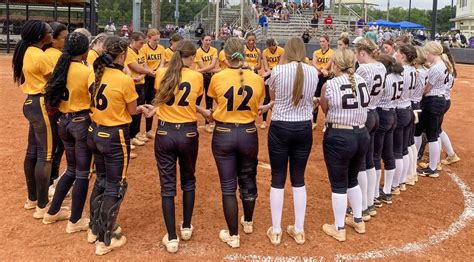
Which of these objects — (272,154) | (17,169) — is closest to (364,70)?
(272,154)

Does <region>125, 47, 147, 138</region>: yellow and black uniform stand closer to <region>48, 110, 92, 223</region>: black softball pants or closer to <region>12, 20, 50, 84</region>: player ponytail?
<region>12, 20, 50, 84</region>: player ponytail

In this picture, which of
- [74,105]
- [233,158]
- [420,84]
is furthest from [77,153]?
[420,84]

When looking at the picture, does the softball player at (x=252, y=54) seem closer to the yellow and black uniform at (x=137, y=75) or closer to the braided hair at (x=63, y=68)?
the yellow and black uniform at (x=137, y=75)

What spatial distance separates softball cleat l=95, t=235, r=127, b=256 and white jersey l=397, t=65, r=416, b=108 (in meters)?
3.90

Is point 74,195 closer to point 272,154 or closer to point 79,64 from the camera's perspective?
point 79,64

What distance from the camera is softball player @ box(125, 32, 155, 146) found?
777 cm

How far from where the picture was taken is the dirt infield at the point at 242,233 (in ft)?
14.7

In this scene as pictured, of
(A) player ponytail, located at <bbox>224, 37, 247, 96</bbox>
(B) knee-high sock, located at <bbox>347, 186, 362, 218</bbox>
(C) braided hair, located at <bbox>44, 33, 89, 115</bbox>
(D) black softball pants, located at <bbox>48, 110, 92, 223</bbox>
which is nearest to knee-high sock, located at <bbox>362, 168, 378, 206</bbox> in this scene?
(B) knee-high sock, located at <bbox>347, 186, 362, 218</bbox>

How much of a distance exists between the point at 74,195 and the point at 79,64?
140 centimetres

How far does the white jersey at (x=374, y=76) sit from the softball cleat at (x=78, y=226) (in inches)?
140

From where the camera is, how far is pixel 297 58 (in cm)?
438

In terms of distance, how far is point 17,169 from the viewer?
22.8 ft

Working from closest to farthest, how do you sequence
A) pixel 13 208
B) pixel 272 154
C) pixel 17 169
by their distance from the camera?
pixel 272 154 → pixel 13 208 → pixel 17 169

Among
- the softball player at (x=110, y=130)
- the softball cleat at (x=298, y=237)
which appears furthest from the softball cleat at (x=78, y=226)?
the softball cleat at (x=298, y=237)
